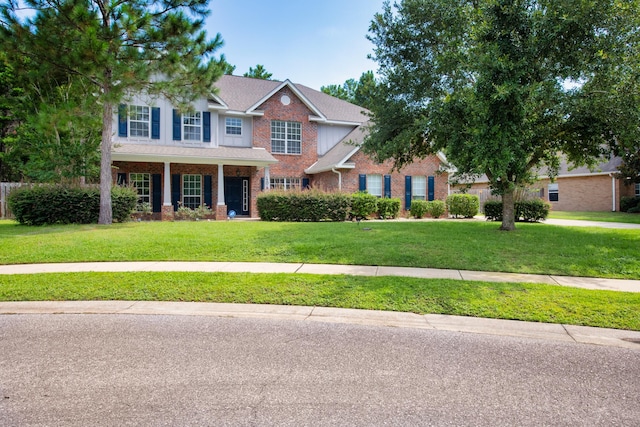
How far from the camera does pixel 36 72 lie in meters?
14.4

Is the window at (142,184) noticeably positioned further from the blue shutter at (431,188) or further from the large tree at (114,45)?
the blue shutter at (431,188)

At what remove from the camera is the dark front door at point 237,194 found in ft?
76.7

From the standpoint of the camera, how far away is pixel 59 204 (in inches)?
598

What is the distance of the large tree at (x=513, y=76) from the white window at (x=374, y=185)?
29.4 ft

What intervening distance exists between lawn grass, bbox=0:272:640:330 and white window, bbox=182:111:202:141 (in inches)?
626

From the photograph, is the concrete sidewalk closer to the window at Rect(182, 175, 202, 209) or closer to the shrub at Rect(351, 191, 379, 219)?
the shrub at Rect(351, 191, 379, 219)

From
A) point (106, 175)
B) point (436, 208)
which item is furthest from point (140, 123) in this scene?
point (436, 208)

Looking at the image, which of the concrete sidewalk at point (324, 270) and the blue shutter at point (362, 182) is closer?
the concrete sidewalk at point (324, 270)

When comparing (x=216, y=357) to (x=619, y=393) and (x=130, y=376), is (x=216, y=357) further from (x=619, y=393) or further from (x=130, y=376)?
(x=619, y=393)

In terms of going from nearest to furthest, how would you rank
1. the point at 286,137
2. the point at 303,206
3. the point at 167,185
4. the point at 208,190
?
the point at 303,206
the point at 167,185
the point at 208,190
the point at 286,137

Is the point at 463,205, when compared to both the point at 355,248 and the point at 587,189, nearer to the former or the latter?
the point at 587,189

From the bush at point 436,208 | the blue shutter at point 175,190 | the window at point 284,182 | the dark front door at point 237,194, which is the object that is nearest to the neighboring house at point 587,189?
the bush at point 436,208

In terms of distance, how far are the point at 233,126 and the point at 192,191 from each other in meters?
4.56

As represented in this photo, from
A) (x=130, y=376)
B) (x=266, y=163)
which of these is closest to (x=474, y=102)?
(x=130, y=376)
